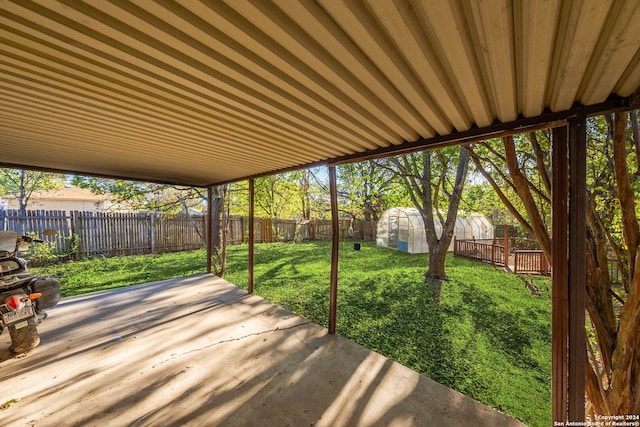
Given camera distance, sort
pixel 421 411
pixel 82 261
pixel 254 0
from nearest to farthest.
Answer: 1. pixel 254 0
2. pixel 421 411
3. pixel 82 261

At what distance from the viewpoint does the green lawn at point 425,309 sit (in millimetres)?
2674

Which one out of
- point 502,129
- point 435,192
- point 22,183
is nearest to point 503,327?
point 435,192

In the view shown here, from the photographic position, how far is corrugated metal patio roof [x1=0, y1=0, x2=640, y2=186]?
0.95 metres

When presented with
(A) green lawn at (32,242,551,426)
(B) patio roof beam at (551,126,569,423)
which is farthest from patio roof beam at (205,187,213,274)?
(B) patio roof beam at (551,126,569,423)

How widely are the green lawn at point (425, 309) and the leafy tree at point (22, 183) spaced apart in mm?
3256

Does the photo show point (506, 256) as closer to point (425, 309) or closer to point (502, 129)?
point (425, 309)

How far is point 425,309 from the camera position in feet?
14.7

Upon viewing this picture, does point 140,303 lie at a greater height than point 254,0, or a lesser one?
lesser

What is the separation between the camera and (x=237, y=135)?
2445 millimetres

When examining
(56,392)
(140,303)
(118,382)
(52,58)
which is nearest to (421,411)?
(118,382)

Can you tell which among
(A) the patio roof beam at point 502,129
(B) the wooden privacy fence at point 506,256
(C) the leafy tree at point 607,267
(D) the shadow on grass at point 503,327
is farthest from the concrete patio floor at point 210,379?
(B) the wooden privacy fence at point 506,256

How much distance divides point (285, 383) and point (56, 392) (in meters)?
1.97

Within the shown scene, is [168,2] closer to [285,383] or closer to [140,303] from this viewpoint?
[285,383]

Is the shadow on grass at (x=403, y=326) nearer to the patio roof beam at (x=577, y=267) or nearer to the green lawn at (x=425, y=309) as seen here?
the green lawn at (x=425, y=309)
